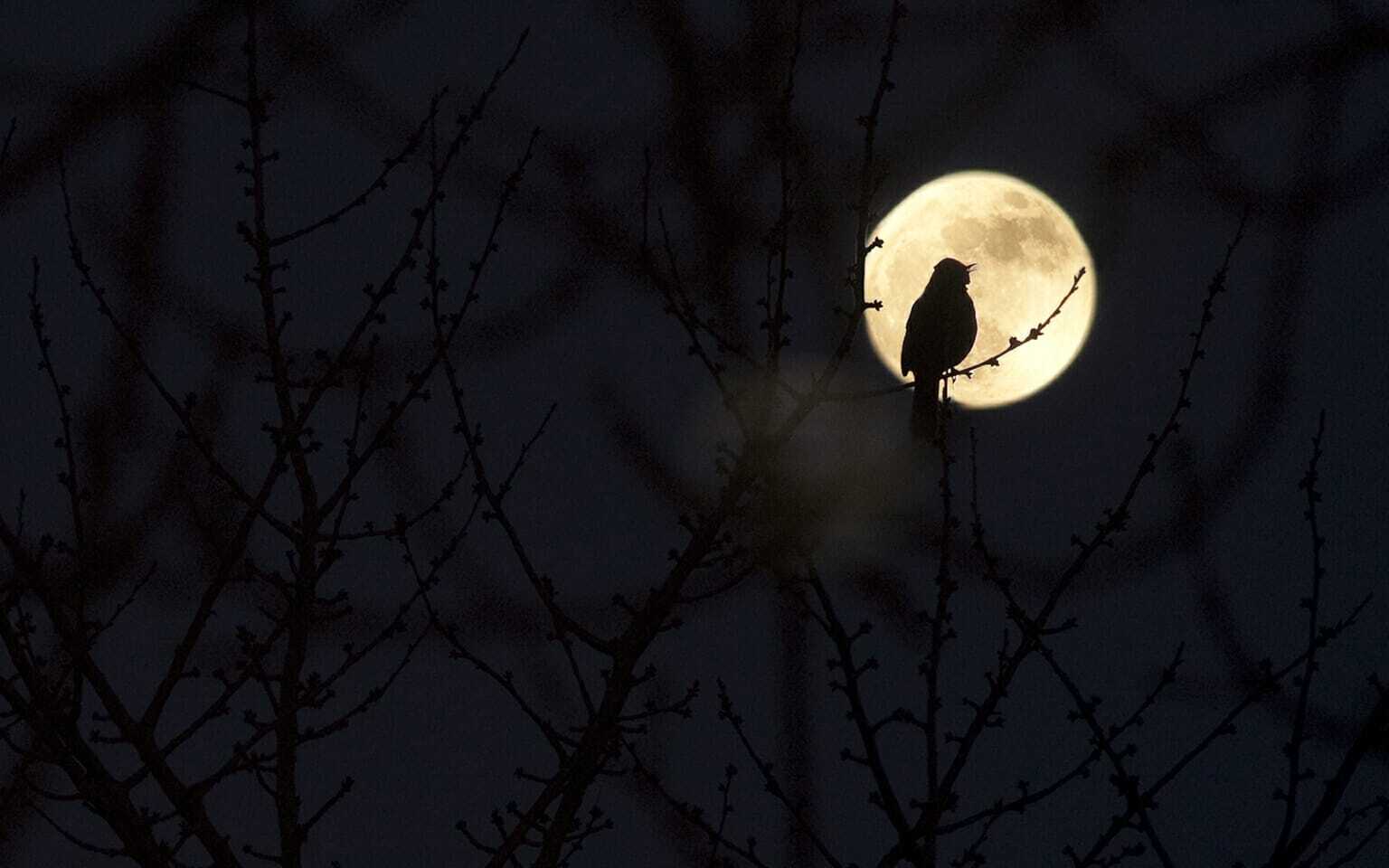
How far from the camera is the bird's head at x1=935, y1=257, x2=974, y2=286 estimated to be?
24.8ft

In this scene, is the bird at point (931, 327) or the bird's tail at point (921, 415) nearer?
the bird at point (931, 327)

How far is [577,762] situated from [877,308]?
1540 mm

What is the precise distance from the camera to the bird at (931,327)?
725cm

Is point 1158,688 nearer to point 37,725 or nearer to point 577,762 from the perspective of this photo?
point 577,762

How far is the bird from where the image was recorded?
285 inches

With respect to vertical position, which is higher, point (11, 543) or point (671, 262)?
point (671, 262)

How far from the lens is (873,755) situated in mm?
3877

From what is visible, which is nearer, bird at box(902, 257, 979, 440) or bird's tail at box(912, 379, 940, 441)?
bird at box(902, 257, 979, 440)

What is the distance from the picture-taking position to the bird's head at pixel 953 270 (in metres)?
7.55

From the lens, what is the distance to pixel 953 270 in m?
7.55

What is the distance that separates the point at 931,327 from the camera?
24.3ft

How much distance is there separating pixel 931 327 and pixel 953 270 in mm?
357

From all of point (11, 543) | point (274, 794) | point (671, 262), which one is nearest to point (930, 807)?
point (671, 262)

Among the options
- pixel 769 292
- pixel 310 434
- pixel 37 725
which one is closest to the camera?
pixel 37 725
